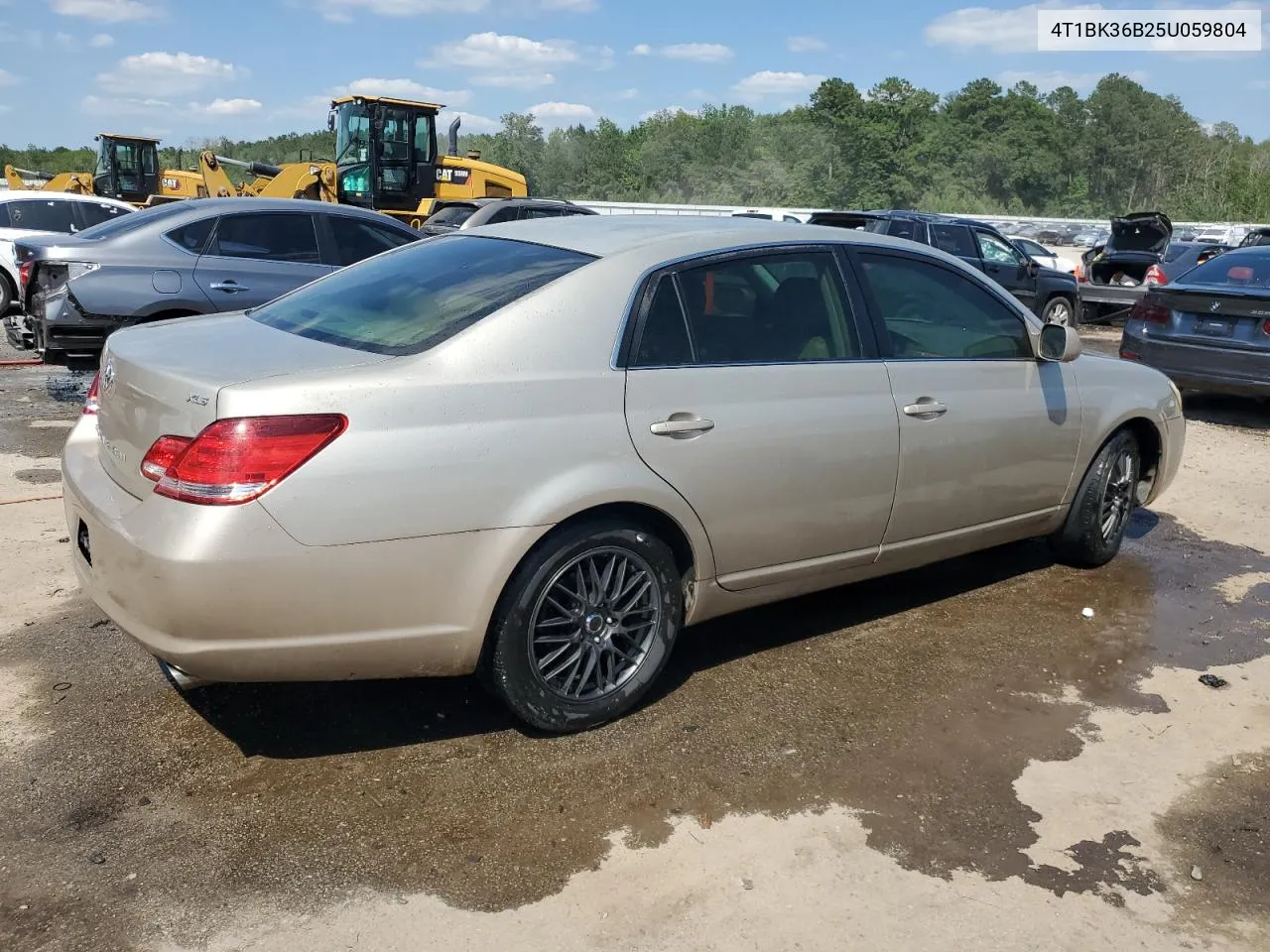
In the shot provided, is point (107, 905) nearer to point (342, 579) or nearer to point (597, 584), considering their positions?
point (342, 579)

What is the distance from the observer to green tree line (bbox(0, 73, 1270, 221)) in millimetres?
61812

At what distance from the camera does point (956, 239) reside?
1583 cm

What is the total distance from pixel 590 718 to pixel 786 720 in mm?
701

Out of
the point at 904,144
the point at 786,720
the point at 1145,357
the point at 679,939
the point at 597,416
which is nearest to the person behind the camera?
the point at 679,939

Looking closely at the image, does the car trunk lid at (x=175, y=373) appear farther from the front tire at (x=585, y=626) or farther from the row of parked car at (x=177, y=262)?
the row of parked car at (x=177, y=262)

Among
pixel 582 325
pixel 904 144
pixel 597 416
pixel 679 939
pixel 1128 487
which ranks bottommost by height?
pixel 679 939

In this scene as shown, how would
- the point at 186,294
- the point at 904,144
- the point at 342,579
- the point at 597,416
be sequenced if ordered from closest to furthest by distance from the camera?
1. the point at 342,579
2. the point at 597,416
3. the point at 186,294
4. the point at 904,144

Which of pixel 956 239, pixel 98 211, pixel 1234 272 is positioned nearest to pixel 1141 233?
pixel 956 239

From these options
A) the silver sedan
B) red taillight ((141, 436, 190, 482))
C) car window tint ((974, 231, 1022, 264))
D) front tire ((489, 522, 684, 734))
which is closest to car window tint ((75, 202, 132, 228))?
car window tint ((974, 231, 1022, 264))

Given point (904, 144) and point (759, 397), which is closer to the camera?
point (759, 397)

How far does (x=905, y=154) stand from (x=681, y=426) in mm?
66508

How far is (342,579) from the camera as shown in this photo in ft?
9.99

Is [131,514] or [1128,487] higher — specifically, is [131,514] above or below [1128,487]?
above

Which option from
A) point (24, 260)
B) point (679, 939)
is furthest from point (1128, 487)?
point (24, 260)
